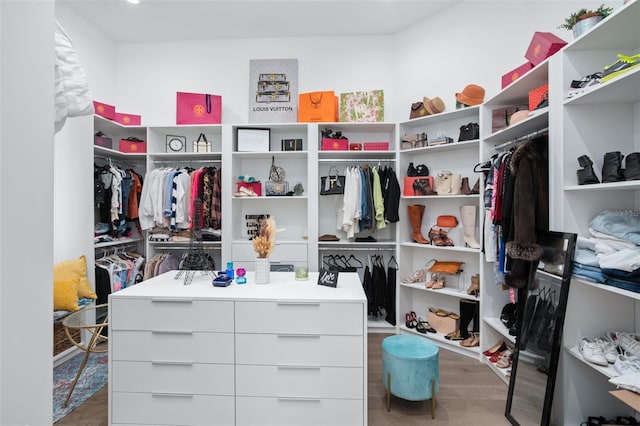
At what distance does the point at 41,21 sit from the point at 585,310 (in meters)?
2.64

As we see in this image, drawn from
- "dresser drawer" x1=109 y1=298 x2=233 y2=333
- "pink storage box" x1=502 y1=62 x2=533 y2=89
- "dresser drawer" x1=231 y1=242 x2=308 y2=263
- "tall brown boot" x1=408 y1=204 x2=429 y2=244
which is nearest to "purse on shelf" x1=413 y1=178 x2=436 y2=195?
"tall brown boot" x1=408 y1=204 x2=429 y2=244

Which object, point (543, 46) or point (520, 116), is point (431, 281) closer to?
point (520, 116)

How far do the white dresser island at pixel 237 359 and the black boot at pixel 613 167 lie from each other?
144 cm

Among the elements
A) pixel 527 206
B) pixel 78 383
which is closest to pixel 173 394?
pixel 78 383

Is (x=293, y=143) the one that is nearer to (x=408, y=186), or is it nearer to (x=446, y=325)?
(x=408, y=186)

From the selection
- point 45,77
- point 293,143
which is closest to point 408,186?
point 293,143

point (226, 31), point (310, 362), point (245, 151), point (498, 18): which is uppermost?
point (226, 31)

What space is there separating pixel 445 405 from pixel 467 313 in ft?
3.72

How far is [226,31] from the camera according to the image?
3826mm

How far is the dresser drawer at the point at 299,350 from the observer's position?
5.61 ft

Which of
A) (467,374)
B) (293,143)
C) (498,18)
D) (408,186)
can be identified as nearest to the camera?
(467,374)

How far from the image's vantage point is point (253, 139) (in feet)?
12.0

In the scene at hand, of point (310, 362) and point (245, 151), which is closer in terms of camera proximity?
point (310, 362)

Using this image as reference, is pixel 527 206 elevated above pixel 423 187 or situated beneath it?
situated beneath
